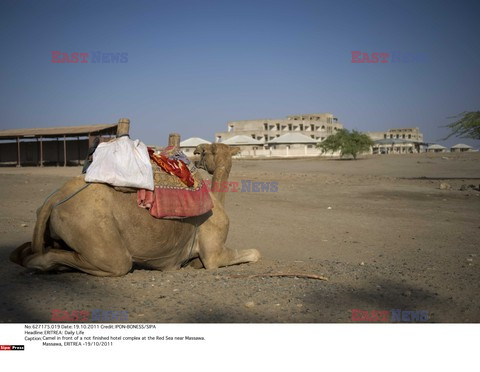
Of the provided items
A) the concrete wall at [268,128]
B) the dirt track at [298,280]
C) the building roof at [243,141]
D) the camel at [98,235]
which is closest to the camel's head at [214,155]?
the camel at [98,235]

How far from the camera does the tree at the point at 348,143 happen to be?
170 ft

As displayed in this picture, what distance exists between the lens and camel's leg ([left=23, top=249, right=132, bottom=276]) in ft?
14.7

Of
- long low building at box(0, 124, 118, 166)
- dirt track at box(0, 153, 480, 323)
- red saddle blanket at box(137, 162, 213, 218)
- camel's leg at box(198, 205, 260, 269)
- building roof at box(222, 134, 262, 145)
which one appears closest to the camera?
dirt track at box(0, 153, 480, 323)

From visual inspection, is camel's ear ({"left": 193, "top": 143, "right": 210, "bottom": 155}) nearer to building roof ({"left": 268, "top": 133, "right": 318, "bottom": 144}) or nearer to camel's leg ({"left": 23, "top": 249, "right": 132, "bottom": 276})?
camel's leg ({"left": 23, "top": 249, "right": 132, "bottom": 276})

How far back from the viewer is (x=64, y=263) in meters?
4.50

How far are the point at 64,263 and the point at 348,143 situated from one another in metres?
50.1

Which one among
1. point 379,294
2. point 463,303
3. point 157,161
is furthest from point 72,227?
point 463,303

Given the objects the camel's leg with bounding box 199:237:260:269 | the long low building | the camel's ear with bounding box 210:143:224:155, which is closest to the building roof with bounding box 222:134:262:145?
the long low building

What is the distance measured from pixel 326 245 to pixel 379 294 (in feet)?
10.9

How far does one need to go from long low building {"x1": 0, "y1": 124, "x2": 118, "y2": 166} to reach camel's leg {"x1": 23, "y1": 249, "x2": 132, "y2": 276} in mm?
24811

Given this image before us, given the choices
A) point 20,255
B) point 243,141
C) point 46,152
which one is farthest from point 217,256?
point 243,141

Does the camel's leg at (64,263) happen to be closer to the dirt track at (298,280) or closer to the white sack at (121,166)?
the dirt track at (298,280)

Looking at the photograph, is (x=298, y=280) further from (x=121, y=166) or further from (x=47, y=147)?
(x=47, y=147)

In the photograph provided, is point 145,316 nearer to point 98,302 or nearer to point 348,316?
point 98,302
